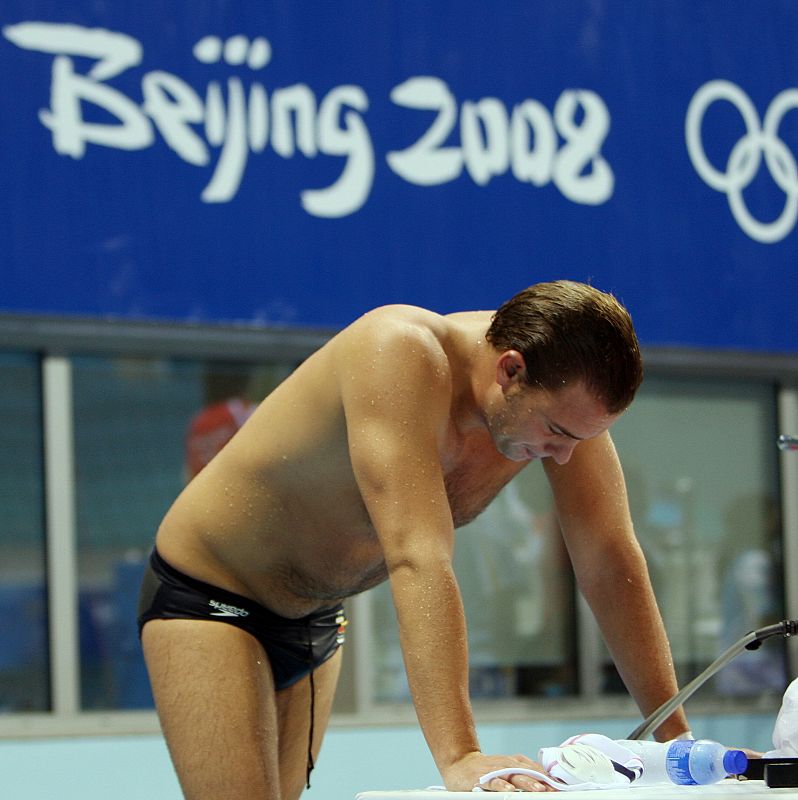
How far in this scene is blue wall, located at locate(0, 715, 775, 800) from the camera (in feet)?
15.4

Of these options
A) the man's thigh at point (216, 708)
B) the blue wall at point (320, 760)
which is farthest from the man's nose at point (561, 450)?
the blue wall at point (320, 760)

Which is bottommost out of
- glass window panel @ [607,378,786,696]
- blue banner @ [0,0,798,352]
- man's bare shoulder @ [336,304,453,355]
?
glass window panel @ [607,378,786,696]

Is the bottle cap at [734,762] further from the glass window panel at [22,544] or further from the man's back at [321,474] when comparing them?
the glass window panel at [22,544]

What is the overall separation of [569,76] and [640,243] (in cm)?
79

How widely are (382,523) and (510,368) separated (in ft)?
1.04

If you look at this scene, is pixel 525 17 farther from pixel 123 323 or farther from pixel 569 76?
pixel 123 323

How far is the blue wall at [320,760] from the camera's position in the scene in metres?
4.70

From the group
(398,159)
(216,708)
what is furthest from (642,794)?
(398,159)

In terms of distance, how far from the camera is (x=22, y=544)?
4.90m

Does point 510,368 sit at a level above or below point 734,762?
above

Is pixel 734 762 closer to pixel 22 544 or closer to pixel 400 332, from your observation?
pixel 400 332

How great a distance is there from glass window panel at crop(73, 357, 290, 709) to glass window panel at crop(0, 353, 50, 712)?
0.47 ft

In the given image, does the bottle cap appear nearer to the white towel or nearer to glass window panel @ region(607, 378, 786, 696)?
the white towel

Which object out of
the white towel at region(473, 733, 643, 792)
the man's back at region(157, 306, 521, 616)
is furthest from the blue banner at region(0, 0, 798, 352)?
the white towel at region(473, 733, 643, 792)
